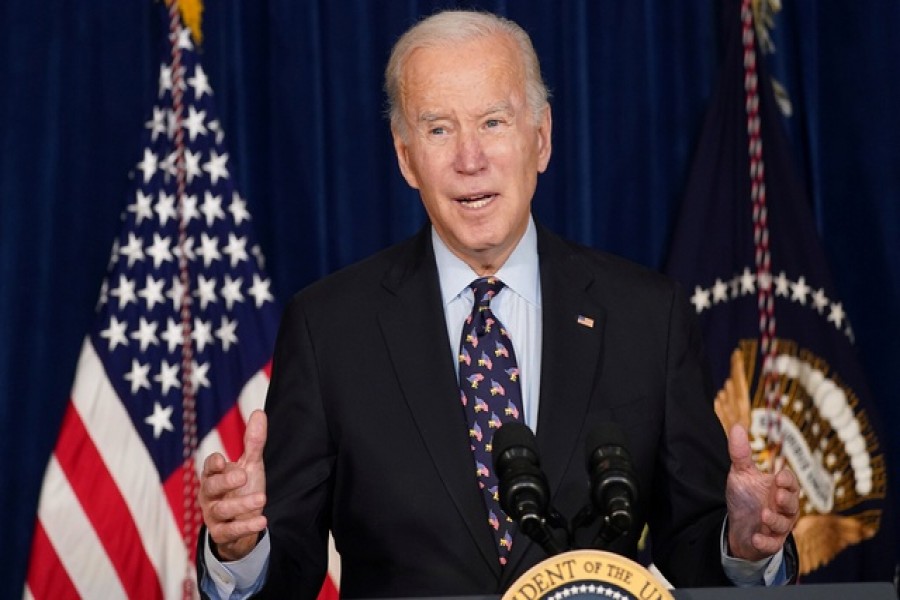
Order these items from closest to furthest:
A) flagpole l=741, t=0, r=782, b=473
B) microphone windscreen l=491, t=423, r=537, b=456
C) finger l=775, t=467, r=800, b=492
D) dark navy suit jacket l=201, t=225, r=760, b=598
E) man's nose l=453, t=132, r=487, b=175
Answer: microphone windscreen l=491, t=423, r=537, b=456, finger l=775, t=467, r=800, b=492, dark navy suit jacket l=201, t=225, r=760, b=598, man's nose l=453, t=132, r=487, b=175, flagpole l=741, t=0, r=782, b=473

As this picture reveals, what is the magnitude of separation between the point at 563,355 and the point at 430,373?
0.24 metres

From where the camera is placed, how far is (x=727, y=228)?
398 centimetres

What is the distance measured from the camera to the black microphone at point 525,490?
153 cm

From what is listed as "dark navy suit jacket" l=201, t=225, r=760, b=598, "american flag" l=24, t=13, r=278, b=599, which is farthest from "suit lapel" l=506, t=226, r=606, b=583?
"american flag" l=24, t=13, r=278, b=599

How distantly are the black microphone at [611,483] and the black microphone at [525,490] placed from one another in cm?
6

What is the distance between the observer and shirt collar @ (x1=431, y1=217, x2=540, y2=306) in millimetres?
2465

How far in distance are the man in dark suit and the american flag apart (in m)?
1.28

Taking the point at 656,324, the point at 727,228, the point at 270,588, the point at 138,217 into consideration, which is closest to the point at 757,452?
the point at 727,228

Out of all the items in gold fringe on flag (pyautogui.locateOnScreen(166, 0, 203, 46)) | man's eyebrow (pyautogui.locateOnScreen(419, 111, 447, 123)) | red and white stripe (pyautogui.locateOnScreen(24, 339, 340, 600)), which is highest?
gold fringe on flag (pyautogui.locateOnScreen(166, 0, 203, 46))

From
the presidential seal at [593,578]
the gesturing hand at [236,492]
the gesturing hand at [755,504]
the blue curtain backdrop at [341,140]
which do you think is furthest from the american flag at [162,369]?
the presidential seal at [593,578]

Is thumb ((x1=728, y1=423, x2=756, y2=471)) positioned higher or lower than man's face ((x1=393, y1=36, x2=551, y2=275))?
lower

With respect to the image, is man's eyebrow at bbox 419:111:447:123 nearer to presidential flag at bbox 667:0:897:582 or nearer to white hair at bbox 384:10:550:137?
white hair at bbox 384:10:550:137

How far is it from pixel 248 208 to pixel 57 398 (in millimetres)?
777

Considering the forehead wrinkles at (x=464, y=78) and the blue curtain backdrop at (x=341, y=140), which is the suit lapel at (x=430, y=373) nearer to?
the forehead wrinkles at (x=464, y=78)
